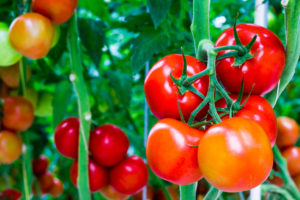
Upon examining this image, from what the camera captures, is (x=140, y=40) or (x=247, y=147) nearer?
(x=247, y=147)

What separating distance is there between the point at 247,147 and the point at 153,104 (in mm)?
101

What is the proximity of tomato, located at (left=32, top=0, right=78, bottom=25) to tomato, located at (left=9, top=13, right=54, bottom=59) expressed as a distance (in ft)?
0.06

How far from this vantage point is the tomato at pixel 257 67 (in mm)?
328

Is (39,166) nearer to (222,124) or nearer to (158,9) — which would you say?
(158,9)

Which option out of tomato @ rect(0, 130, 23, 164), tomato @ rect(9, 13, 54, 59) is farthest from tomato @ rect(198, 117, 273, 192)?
tomato @ rect(0, 130, 23, 164)

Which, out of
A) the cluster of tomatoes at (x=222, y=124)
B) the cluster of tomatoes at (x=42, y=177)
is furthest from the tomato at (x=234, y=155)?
the cluster of tomatoes at (x=42, y=177)

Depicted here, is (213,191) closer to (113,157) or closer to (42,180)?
(113,157)

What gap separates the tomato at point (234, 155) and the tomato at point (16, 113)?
62cm

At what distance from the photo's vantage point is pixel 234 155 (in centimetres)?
27

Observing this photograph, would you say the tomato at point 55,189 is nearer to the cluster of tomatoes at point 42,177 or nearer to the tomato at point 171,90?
the cluster of tomatoes at point 42,177

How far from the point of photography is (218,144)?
271 millimetres

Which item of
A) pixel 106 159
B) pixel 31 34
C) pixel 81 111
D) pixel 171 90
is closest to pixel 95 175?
pixel 106 159

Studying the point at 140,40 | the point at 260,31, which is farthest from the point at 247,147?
the point at 140,40

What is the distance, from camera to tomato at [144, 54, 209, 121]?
1.05 ft
